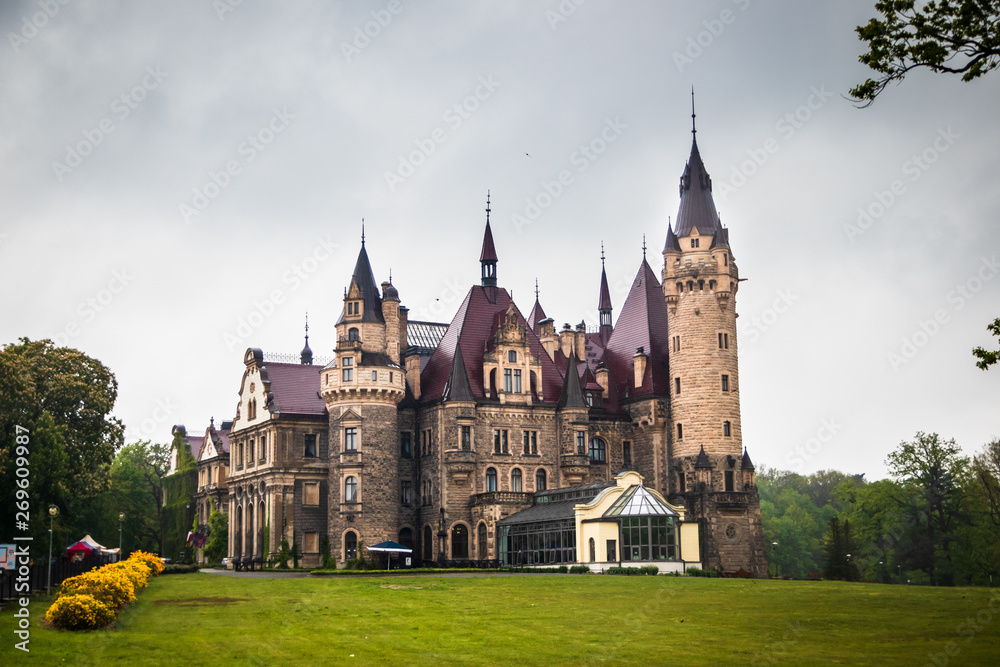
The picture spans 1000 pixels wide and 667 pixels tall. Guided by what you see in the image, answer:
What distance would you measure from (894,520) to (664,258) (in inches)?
1135

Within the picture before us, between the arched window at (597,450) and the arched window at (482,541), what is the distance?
1028 centimetres

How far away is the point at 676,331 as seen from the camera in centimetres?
6925

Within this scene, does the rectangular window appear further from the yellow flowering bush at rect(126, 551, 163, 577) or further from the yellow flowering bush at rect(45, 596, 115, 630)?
the yellow flowering bush at rect(45, 596, 115, 630)

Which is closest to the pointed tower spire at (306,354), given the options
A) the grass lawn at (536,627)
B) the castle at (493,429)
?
the castle at (493,429)

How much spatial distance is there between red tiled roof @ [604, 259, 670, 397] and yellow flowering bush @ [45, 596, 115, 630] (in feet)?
161

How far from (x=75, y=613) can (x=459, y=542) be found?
41.8 meters

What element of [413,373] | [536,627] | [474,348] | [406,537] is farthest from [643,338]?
[536,627]

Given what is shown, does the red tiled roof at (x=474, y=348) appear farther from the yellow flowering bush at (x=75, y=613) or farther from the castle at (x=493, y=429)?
the yellow flowering bush at (x=75, y=613)

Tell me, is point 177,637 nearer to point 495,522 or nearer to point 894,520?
point 495,522

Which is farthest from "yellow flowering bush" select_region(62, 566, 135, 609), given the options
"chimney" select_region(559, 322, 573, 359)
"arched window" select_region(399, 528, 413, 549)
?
"chimney" select_region(559, 322, 573, 359)

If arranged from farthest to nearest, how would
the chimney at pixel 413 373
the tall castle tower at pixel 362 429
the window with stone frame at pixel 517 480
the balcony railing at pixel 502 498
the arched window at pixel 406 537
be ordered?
the chimney at pixel 413 373 → the arched window at pixel 406 537 → the window with stone frame at pixel 517 480 → the balcony railing at pixel 502 498 → the tall castle tower at pixel 362 429

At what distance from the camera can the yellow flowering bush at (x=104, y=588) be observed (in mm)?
28484

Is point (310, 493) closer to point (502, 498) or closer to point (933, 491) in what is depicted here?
point (502, 498)

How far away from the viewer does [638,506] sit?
58.3 meters
